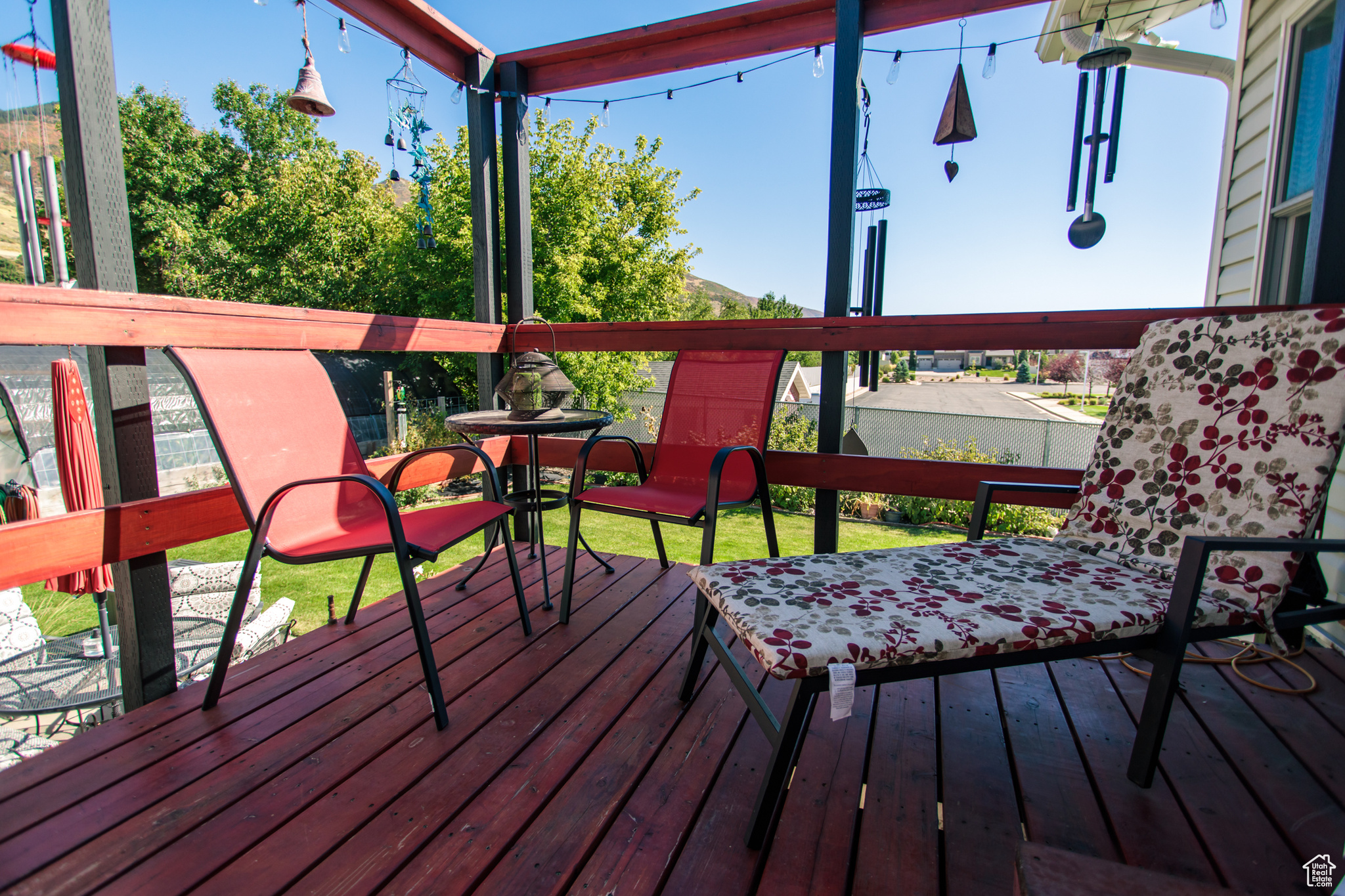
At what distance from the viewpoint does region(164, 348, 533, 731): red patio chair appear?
1.56m

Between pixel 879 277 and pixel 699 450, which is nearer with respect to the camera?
pixel 699 450

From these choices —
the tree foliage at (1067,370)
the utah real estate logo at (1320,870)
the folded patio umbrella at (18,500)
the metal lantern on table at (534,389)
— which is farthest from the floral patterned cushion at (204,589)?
the tree foliage at (1067,370)

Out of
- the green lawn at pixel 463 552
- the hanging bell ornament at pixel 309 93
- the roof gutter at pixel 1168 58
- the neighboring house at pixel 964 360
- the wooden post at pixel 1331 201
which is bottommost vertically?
the green lawn at pixel 463 552

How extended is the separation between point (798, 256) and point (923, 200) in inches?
557

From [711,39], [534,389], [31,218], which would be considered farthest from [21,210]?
[711,39]

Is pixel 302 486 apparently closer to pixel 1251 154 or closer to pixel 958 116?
pixel 958 116

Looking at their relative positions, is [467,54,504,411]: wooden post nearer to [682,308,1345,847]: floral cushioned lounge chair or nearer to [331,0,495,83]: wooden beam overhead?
[331,0,495,83]: wooden beam overhead

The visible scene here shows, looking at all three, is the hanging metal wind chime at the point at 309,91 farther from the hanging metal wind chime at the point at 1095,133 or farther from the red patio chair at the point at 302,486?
the hanging metal wind chime at the point at 1095,133

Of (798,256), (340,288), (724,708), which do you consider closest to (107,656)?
(724,708)

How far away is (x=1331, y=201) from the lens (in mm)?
1905

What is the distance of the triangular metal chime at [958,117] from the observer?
9.40 feet

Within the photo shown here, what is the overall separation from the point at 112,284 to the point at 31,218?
221 inches

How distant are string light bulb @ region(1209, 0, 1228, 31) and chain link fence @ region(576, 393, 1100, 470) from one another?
6.54 m

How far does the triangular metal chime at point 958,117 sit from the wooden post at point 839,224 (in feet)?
2.25
